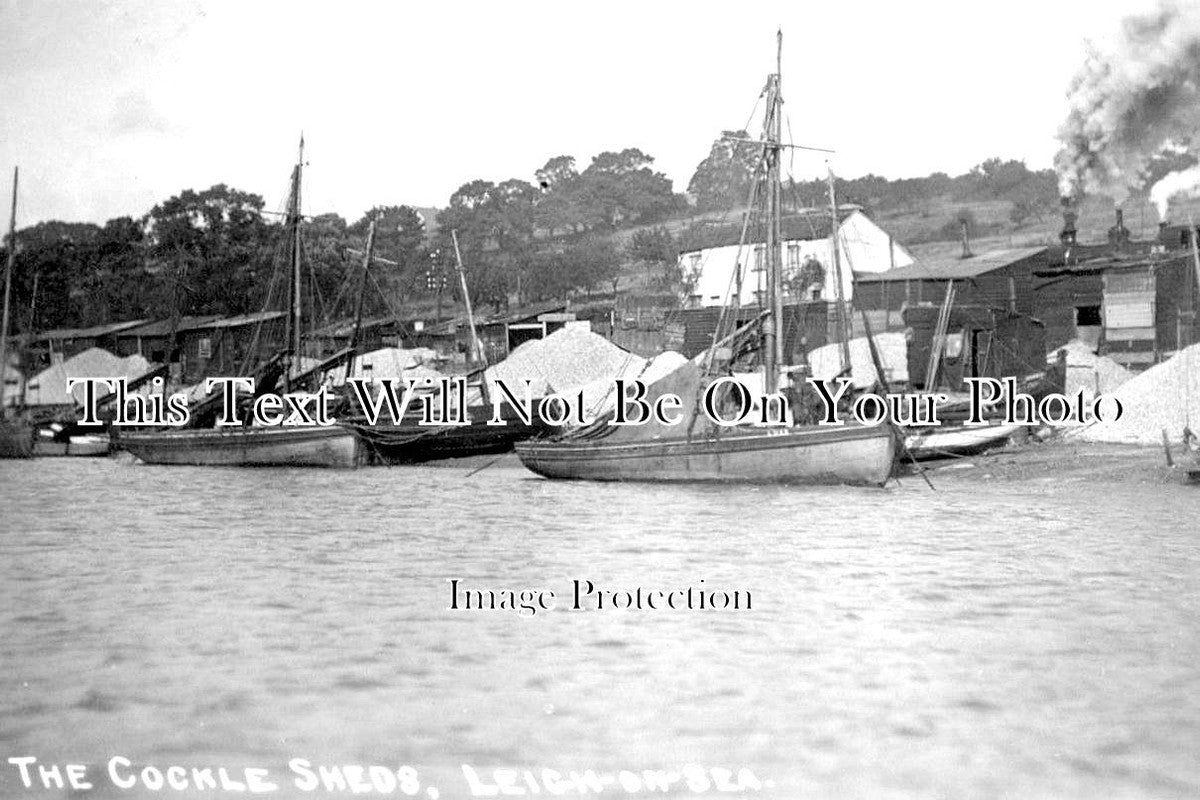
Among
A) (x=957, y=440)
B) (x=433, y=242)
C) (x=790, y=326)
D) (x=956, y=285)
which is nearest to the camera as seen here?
(x=957, y=440)

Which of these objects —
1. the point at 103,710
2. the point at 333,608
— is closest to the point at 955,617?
the point at 333,608

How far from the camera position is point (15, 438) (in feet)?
166

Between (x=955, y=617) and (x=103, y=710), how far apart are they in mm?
8999

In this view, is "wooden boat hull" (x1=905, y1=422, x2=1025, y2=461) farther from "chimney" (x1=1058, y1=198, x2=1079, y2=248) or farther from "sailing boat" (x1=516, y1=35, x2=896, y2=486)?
"chimney" (x1=1058, y1=198, x2=1079, y2=248)

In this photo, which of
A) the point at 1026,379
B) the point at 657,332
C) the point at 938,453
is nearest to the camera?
the point at 938,453

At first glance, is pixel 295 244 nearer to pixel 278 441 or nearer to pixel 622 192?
pixel 278 441

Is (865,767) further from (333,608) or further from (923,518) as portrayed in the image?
(923,518)

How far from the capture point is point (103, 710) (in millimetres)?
11422

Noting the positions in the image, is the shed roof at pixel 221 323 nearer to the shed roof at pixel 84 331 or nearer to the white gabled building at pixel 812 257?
the shed roof at pixel 84 331

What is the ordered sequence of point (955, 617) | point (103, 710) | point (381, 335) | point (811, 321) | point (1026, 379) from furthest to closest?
1. point (381, 335)
2. point (811, 321)
3. point (1026, 379)
4. point (955, 617)
5. point (103, 710)

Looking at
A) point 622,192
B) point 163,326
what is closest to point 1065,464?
point 163,326

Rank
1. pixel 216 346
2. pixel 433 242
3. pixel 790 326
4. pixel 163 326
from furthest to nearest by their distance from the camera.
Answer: pixel 433 242, pixel 163 326, pixel 216 346, pixel 790 326

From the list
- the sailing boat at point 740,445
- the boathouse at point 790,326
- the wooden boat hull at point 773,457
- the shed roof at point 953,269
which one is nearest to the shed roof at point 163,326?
the boathouse at point 790,326

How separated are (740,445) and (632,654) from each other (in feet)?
68.6
